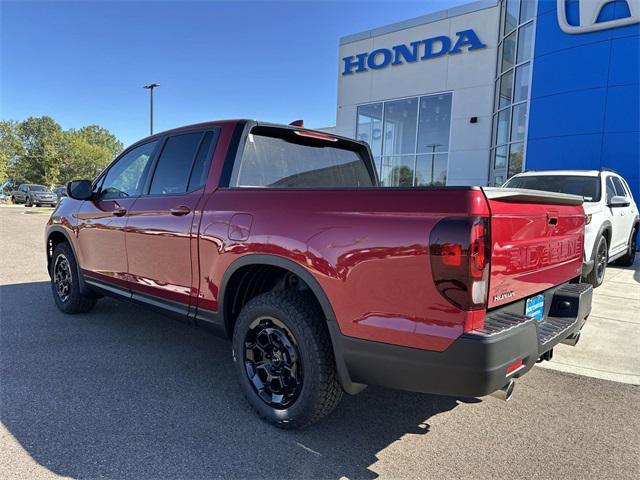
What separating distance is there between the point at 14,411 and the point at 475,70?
1593 cm

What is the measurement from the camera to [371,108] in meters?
18.0

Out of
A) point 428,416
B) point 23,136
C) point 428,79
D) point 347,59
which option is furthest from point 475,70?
point 23,136

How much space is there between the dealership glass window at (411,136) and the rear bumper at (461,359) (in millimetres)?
13970

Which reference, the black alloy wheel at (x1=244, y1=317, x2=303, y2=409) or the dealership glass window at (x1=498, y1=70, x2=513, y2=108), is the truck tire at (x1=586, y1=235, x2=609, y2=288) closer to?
the black alloy wheel at (x1=244, y1=317, x2=303, y2=409)

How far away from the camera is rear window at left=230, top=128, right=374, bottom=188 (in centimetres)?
324

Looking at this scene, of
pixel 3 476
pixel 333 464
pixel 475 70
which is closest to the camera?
pixel 3 476

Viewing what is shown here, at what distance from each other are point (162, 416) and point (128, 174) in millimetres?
2378

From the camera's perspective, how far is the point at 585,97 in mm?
12523

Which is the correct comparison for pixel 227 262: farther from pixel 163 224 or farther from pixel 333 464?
pixel 333 464

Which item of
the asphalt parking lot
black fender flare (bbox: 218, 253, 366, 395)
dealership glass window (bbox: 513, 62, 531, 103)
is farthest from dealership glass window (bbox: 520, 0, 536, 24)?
black fender flare (bbox: 218, 253, 366, 395)

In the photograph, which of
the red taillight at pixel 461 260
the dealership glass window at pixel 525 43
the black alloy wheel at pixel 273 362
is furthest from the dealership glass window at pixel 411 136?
the red taillight at pixel 461 260

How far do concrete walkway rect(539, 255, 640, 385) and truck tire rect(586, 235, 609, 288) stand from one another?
0.23 m

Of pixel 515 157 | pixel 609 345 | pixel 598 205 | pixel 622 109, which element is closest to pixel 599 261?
pixel 598 205

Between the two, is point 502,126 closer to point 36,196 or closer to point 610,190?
point 610,190
